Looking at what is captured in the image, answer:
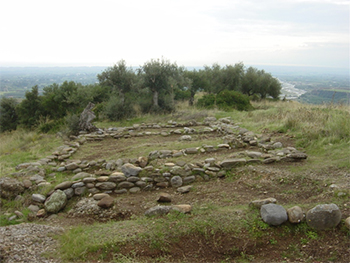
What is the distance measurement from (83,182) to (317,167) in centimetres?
583

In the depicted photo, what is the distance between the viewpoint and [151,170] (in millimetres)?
6391

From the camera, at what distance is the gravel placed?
3551 millimetres

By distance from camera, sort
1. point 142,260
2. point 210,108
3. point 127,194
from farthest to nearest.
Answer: point 210,108 < point 127,194 < point 142,260

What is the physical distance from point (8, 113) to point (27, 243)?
19.2 m

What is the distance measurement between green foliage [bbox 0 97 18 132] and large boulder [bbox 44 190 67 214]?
16.7 metres

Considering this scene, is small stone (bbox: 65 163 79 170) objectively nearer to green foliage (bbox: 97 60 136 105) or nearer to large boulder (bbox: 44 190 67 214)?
large boulder (bbox: 44 190 67 214)

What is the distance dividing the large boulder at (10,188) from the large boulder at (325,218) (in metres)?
6.28

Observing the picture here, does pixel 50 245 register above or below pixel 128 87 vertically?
below

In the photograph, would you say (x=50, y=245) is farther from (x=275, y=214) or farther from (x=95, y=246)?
(x=275, y=214)

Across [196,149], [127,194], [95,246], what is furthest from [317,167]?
[95,246]

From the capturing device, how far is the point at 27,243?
3875mm

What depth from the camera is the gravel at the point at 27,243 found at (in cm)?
355

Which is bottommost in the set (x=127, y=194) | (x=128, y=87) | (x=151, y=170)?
(x=127, y=194)

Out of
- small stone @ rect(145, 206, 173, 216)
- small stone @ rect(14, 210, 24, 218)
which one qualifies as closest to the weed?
small stone @ rect(145, 206, 173, 216)
